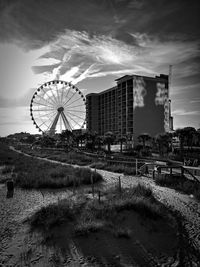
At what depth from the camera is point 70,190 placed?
13758 millimetres

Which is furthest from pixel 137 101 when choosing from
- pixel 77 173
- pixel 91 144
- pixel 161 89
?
A: pixel 77 173

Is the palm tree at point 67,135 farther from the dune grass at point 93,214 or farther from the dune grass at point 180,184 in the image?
the dune grass at point 93,214

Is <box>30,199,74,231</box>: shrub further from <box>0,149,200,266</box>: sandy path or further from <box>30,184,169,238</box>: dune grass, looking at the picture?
<box>0,149,200,266</box>: sandy path

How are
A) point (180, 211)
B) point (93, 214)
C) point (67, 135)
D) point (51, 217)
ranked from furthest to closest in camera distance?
point (67, 135) < point (180, 211) < point (93, 214) < point (51, 217)

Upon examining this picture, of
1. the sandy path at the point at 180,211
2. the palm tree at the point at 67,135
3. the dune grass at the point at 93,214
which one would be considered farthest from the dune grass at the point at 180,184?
the palm tree at the point at 67,135

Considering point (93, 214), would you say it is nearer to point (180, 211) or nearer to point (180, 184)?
point (180, 211)

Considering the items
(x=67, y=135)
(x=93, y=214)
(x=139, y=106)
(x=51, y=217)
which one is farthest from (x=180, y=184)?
(x=139, y=106)

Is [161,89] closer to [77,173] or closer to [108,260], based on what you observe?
[77,173]

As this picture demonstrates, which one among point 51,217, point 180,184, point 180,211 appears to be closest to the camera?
point 51,217

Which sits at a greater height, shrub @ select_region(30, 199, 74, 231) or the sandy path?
shrub @ select_region(30, 199, 74, 231)

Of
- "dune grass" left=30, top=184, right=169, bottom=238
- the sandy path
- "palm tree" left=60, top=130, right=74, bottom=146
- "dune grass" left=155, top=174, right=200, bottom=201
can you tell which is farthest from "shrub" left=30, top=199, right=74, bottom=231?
"palm tree" left=60, top=130, right=74, bottom=146

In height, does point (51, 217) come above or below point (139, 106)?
below

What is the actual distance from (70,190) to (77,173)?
16.2 ft

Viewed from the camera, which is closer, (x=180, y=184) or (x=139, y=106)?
(x=180, y=184)
